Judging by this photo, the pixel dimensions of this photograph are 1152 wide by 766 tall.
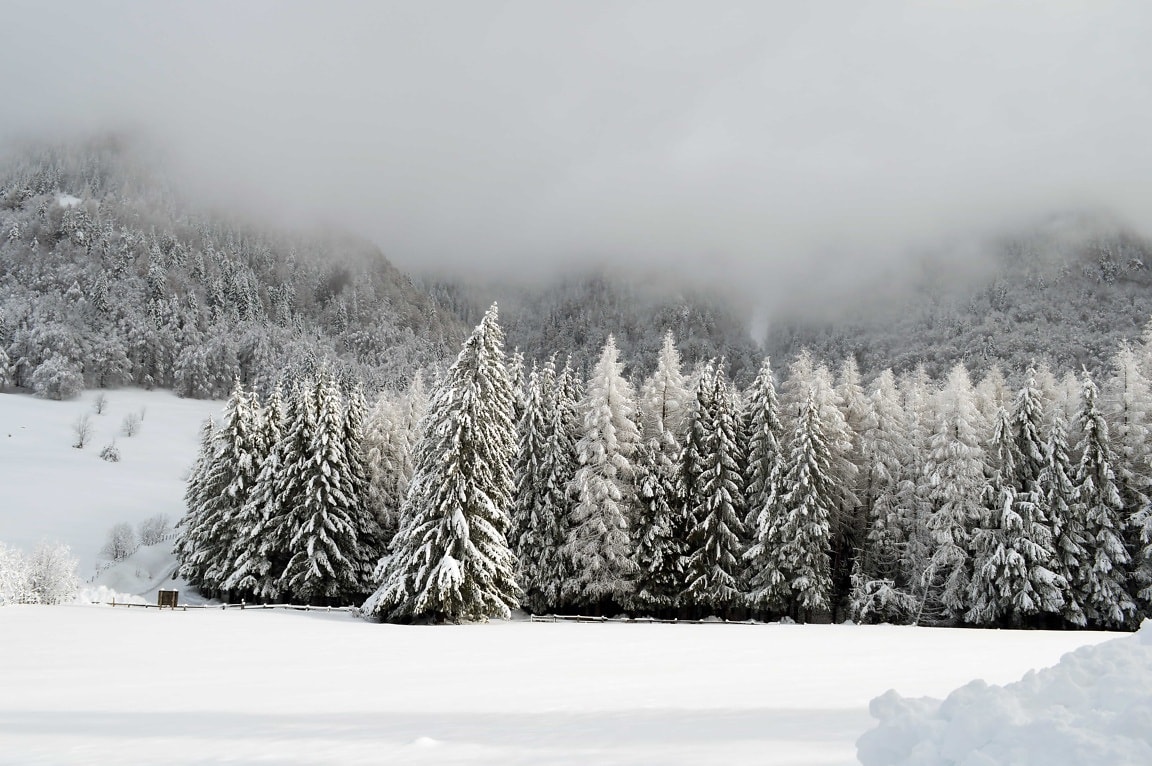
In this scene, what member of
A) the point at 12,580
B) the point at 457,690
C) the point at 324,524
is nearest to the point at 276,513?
the point at 324,524

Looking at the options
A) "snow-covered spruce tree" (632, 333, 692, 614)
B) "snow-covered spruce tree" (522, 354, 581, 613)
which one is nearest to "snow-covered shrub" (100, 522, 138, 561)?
"snow-covered spruce tree" (522, 354, 581, 613)

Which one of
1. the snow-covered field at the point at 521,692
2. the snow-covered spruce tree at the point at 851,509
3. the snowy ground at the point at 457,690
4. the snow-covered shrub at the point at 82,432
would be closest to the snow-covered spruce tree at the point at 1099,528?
the snow-covered spruce tree at the point at 851,509

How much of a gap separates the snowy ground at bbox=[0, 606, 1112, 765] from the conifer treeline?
9.94 meters

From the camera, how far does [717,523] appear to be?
3766cm

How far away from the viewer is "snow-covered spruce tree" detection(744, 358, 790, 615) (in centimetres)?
3697

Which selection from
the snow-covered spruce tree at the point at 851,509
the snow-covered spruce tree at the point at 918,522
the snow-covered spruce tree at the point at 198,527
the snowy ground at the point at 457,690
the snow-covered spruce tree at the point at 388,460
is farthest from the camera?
the snow-covered spruce tree at the point at 388,460

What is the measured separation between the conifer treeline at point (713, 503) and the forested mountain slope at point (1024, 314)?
110752 mm

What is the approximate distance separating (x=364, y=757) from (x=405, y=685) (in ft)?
20.7

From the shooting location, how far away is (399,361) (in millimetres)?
169375

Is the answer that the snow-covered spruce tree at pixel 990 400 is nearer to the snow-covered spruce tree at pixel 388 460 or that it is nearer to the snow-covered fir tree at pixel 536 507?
the snow-covered fir tree at pixel 536 507

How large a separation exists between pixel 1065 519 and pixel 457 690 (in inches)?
1387

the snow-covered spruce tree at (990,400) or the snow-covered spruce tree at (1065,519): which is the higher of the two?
the snow-covered spruce tree at (990,400)

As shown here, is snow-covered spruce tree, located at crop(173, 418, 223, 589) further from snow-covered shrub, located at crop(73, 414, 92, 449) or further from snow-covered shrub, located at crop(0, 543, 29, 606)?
snow-covered shrub, located at crop(73, 414, 92, 449)

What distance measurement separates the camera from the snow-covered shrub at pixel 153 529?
2402 inches
